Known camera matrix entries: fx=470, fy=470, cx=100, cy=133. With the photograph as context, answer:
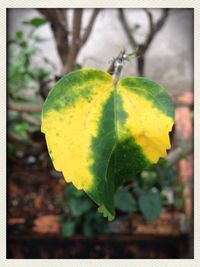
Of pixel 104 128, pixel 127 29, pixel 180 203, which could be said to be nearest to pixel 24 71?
pixel 127 29

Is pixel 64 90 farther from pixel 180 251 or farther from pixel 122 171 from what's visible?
pixel 180 251

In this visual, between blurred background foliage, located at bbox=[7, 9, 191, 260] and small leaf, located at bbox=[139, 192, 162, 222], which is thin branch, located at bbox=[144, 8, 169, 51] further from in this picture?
small leaf, located at bbox=[139, 192, 162, 222]

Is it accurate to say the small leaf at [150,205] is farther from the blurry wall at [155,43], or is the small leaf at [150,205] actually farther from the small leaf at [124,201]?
the blurry wall at [155,43]

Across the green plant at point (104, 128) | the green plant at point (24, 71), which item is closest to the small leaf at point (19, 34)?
the green plant at point (24, 71)

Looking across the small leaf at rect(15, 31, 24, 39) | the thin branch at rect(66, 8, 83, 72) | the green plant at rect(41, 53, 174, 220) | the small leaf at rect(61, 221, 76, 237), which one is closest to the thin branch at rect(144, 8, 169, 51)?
the thin branch at rect(66, 8, 83, 72)

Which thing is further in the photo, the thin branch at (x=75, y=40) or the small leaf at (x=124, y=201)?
the small leaf at (x=124, y=201)

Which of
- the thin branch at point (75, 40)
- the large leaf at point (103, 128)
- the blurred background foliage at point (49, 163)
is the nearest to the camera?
the large leaf at point (103, 128)
